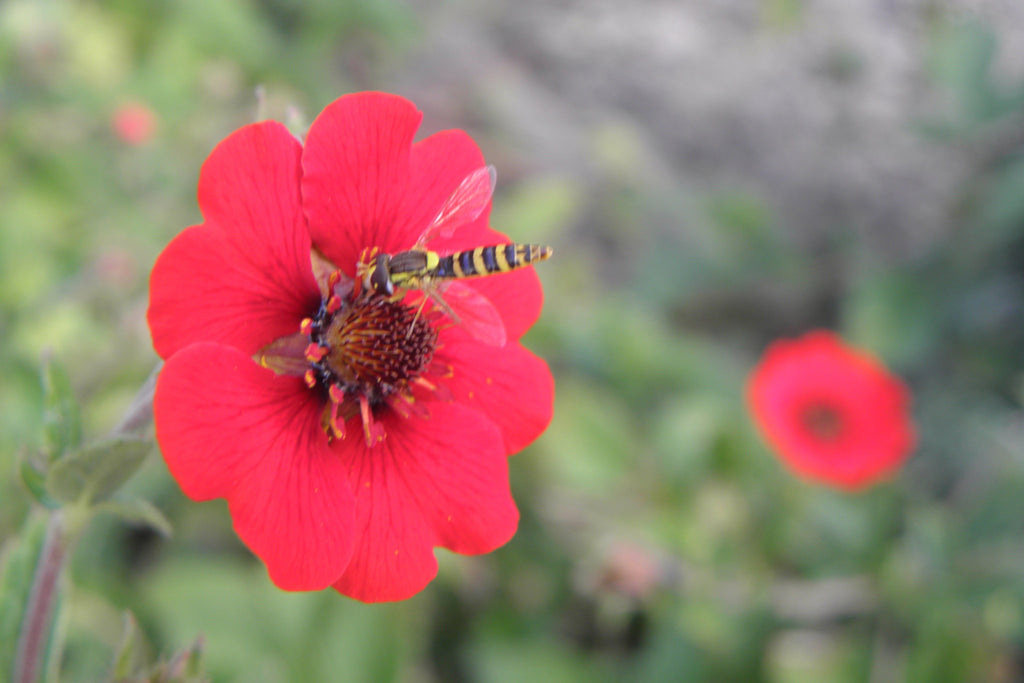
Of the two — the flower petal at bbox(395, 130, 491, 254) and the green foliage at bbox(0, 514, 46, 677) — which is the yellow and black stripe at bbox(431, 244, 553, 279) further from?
the green foliage at bbox(0, 514, 46, 677)

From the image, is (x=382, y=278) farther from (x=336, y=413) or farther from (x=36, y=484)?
(x=36, y=484)

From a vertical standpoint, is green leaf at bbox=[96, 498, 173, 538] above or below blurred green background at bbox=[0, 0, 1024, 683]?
below

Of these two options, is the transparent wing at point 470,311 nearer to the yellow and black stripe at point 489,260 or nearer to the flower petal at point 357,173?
the yellow and black stripe at point 489,260

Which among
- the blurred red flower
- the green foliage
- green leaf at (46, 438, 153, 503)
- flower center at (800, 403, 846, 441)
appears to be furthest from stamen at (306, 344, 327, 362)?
flower center at (800, 403, 846, 441)

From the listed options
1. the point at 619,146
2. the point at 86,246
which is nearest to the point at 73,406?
the point at 86,246

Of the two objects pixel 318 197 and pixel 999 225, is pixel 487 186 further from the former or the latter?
pixel 999 225

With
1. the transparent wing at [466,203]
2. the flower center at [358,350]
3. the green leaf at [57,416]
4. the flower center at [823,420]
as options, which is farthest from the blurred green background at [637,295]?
the transparent wing at [466,203]

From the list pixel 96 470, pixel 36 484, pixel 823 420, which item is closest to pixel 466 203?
pixel 96 470

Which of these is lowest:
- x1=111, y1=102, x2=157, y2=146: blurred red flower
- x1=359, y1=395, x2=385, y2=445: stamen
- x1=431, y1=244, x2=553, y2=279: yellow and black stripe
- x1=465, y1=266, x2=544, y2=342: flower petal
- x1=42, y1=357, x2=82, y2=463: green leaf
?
x1=42, y1=357, x2=82, y2=463: green leaf

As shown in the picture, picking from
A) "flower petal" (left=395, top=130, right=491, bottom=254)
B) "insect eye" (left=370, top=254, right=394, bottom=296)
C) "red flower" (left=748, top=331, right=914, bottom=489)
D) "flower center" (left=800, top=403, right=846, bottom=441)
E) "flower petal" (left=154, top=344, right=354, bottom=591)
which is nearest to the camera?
"flower petal" (left=154, top=344, right=354, bottom=591)
